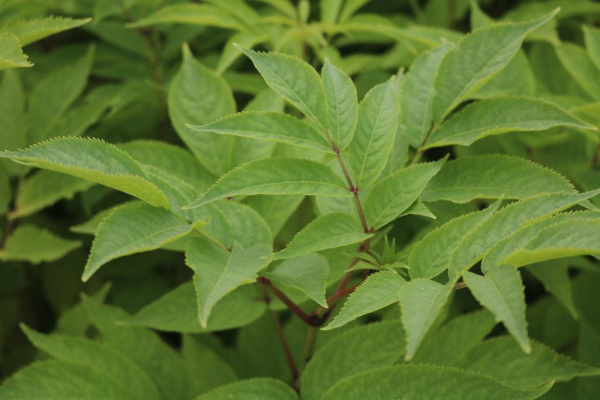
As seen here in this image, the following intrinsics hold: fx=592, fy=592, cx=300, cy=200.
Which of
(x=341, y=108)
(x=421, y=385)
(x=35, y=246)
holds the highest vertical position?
(x=341, y=108)

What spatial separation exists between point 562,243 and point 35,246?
1084 mm

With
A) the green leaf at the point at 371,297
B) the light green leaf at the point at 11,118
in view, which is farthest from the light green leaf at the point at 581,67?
the light green leaf at the point at 11,118

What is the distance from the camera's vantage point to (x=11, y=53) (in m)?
0.88

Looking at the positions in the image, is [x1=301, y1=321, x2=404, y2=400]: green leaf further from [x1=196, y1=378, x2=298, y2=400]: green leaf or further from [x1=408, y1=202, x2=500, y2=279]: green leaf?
[x1=408, y1=202, x2=500, y2=279]: green leaf

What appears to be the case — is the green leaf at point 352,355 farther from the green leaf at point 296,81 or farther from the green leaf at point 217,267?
the green leaf at point 296,81

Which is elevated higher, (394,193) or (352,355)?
(394,193)

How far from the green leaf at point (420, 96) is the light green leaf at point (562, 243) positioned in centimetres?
34

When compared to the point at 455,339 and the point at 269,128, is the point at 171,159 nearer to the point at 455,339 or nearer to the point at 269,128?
the point at 269,128

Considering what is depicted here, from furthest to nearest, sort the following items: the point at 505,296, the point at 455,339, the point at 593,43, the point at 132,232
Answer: the point at 593,43 < the point at 455,339 < the point at 132,232 < the point at 505,296

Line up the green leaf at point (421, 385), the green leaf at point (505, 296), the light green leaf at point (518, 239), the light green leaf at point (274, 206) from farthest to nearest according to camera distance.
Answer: the light green leaf at point (274, 206) → the green leaf at point (421, 385) → the light green leaf at point (518, 239) → the green leaf at point (505, 296)

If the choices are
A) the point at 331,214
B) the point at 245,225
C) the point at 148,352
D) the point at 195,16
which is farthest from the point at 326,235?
the point at 195,16

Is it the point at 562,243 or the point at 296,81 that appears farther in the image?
the point at 296,81

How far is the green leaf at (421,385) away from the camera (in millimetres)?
830

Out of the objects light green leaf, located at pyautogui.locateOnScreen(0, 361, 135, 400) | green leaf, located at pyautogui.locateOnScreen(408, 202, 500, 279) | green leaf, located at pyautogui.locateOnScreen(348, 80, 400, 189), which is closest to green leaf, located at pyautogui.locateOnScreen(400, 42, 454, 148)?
green leaf, located at pyautogui.locateOnScreen(348, 80, 400, 189)
